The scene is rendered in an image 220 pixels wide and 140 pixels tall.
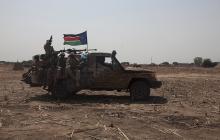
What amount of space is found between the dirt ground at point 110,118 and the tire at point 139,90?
338 mm

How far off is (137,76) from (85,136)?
7.59 m

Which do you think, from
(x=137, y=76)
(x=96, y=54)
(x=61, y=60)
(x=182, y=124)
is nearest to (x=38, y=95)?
(x=61, y=60)

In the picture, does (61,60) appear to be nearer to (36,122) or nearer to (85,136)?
(36,122)

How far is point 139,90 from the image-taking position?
53.4 ft

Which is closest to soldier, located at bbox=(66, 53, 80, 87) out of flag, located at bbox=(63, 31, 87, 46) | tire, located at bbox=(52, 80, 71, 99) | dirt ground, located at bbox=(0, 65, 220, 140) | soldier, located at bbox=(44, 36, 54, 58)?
tire, located at bbox=(52, 80, 71, 99)

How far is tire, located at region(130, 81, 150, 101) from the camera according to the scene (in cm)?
1627

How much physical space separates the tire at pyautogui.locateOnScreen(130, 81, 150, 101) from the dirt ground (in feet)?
1.11

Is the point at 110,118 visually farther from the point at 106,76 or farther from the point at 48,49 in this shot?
the point at 48,49

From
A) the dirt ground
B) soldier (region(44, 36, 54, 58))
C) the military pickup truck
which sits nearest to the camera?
the dirt ground

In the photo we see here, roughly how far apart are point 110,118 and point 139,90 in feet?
16.8

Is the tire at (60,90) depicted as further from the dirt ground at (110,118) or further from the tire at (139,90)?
the tire at (139,90)

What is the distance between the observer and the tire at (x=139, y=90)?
16.3m

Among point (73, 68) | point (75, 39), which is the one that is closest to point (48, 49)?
point (73, 68)

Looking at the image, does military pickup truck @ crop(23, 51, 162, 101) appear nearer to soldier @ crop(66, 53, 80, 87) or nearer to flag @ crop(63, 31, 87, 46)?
soldier @ crop(66, 53, 80, 87)
